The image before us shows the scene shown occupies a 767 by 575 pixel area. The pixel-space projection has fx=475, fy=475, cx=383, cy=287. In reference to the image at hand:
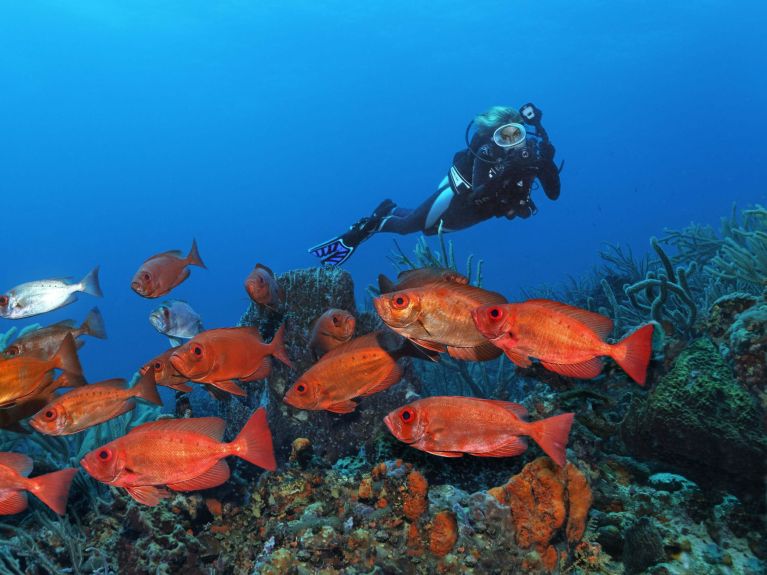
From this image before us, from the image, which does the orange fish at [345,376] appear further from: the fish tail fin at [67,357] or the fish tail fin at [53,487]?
the fish tail fin at [67,357]

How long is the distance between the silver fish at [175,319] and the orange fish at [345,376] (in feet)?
6.78

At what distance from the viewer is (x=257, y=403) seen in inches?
217

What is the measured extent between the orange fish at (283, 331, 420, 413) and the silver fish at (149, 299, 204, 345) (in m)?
Result: 2.07

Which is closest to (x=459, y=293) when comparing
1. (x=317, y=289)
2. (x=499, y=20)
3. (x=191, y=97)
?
(x=317, y=289)

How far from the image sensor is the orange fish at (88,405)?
2.96m

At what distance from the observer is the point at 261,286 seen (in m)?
4.29

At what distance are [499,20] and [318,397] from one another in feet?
220

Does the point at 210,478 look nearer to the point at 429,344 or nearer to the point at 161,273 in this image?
the point at 429,344

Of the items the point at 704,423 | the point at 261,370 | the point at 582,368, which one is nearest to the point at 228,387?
the point at 261,370

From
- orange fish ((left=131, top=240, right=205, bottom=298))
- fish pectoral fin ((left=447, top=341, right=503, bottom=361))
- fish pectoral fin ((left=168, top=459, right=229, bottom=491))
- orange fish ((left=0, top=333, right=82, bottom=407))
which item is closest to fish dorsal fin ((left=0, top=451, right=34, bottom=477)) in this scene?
orange fish ((left=0, top=333, right=82, bottom=407))

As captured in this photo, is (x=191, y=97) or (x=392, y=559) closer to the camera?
(x=392, y=559)

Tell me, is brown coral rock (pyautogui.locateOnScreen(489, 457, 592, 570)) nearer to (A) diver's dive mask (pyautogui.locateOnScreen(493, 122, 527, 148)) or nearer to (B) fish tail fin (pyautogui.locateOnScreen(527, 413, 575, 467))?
(B) fish tail fin (pyautogui.locateOnScreen(527, 413, 575, 467))

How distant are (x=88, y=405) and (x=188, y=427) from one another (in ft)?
3.03

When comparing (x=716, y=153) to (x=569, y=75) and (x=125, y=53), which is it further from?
(x=125, y=53)
